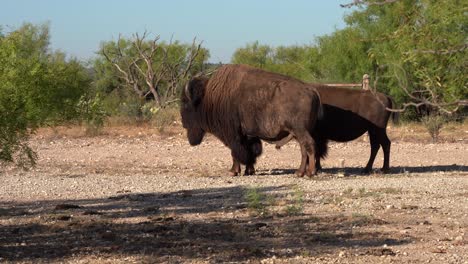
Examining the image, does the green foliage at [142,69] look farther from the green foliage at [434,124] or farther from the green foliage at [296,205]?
the green foliage at [296,205]

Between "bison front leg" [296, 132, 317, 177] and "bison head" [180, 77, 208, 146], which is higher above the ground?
"bison head" [180, 77, 208, 146]

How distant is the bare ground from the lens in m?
9.55

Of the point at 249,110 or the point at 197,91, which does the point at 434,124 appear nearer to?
the point at 197,91

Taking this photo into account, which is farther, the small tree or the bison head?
the small tree

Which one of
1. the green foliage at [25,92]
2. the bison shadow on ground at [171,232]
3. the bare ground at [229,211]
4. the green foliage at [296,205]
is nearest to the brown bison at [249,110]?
the bare ground at [229,211]

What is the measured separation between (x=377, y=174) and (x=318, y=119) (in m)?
1.61

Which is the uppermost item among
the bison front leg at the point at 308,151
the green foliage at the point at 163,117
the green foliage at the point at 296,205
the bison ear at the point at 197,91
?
the bison ear at the point at 197,91

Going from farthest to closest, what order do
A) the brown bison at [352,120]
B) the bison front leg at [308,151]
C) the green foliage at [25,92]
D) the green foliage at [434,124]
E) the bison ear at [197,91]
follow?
the green foliage at [434,124] → the bison ear at [197,91] → the brown bison at [352,120] → the bison front leg at [308,151] → the green foliage at [25,92]

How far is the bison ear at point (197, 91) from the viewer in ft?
62.0

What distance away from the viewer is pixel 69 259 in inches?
361

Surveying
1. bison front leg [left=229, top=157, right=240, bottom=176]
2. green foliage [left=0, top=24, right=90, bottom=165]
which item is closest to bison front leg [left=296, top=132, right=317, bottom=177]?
bison front leg [left=229, top=157, right=240, bottom=176]

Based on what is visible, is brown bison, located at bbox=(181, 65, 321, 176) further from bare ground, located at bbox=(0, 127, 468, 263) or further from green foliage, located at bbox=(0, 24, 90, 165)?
green foliage, located at bbox=(0, 24, 90, 165)

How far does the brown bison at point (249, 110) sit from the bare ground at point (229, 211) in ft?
2.17

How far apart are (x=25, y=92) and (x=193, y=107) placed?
877 cm
